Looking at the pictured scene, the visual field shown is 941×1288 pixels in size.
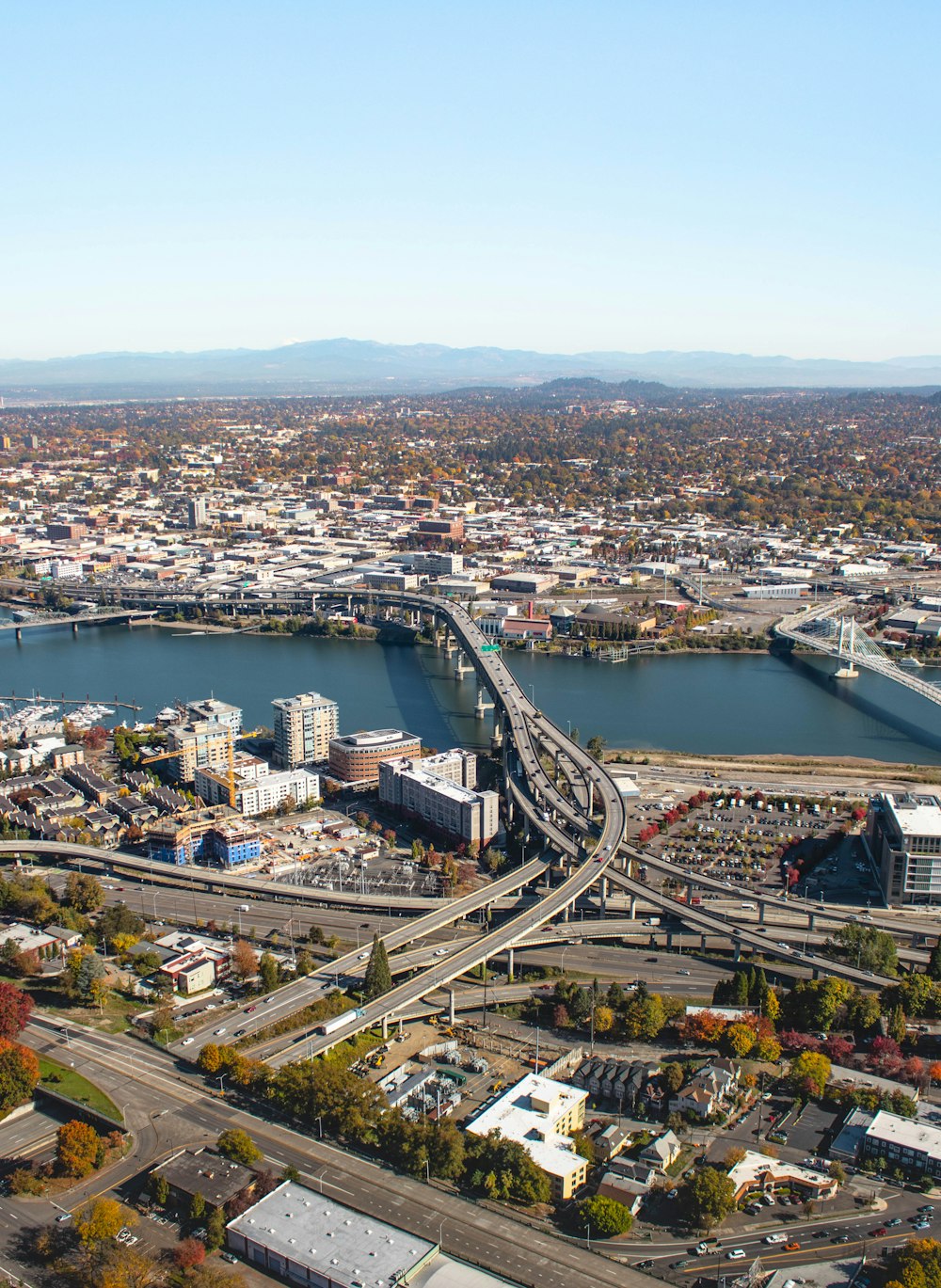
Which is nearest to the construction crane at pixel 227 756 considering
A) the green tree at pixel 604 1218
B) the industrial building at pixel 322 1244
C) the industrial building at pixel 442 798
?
the industrial building at pixel 442 798

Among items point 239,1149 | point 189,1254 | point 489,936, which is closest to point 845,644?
point 489,936

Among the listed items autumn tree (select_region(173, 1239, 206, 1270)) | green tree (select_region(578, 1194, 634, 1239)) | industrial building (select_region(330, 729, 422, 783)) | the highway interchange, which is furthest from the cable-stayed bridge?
autumn tree (select_region(173, 1239, 206, 1270))

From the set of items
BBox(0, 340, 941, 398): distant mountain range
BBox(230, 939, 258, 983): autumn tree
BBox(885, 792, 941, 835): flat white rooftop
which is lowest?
BBox(230, 939, 258, 983): autumn tree

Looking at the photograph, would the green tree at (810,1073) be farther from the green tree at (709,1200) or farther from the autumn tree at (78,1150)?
the autumn tree at (78,1150)

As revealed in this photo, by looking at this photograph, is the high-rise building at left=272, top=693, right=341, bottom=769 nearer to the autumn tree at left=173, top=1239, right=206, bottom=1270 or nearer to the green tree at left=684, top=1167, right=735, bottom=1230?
the autumn tree at left=173, top=1239, right=206, bottom=1270

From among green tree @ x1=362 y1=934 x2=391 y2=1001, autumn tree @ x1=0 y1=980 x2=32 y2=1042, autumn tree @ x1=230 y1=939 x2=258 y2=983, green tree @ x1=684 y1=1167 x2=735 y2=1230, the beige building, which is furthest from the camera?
the beige building

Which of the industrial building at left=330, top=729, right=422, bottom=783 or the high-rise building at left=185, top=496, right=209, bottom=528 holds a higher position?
the high-rise building at left=185, top=496, right=209, bottom=528

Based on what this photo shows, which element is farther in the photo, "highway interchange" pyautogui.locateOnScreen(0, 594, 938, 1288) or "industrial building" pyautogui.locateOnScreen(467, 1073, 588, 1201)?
"industrial building" pyautogui.locateOnScreen(467, 1073, 588, 1201)
